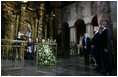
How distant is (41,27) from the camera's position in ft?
41.7

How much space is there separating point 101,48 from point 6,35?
30.5ft

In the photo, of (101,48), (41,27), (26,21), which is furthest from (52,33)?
(101,48)

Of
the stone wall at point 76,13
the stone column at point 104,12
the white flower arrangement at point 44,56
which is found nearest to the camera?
the white flower arrangement at point 44,56

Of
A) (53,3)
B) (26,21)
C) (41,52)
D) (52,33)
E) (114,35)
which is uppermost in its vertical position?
(53,3)

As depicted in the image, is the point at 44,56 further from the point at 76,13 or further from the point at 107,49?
the point at 76,13

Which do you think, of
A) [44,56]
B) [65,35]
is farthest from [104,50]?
[65,35]

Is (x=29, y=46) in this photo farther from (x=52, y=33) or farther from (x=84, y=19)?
(x=84, y=19)

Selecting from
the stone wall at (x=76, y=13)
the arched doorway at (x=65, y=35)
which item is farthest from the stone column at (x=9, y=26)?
the arched doorway at (x=65, y=35)

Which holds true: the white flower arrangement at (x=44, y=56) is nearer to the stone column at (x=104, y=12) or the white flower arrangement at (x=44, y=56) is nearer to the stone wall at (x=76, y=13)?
the stone column at (x=104, y=12)

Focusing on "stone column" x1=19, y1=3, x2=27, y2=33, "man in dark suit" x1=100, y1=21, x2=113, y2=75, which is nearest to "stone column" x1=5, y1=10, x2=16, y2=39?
"stone column" x1=19, y1=3, x2=27, y2=33

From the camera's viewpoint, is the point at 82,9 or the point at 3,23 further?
the point at 82,9

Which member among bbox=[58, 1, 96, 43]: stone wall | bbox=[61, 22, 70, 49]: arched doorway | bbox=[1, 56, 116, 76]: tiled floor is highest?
bbox=[58, 1, 96, 43]: stone wall

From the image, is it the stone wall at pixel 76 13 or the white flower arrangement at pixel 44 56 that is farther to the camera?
the stone wall at pixel 76 13

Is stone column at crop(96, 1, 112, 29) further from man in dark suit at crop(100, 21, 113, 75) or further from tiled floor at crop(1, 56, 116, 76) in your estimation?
tiled floor at crop(1, 56, 116, 76)
